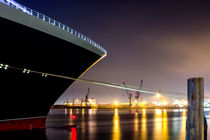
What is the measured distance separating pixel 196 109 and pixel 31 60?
12.4 m

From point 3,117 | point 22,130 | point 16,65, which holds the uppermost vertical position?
point 16,65

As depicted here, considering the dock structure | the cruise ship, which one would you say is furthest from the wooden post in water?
the cruise ship

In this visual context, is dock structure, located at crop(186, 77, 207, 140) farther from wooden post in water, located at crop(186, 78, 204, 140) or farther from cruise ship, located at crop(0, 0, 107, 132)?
cruise ship, located at crop(0, 0, 107, 132)

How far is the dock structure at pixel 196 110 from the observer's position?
7.35m

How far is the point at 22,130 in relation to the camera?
17109mm

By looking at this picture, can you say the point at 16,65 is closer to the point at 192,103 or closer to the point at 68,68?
the point at 68,68

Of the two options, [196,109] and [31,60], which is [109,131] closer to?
[31,60]

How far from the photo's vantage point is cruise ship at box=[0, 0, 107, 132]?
14312 mm

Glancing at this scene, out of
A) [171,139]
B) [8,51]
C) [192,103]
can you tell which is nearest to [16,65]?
[8,51]

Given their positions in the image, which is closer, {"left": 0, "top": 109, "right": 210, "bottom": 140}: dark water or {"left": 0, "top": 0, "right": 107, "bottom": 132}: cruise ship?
{"left": 0, "top": 0, "right": 107, "bottom": 132}: cruise ship

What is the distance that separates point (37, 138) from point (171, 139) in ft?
37.6

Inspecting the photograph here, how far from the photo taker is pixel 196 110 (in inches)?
294

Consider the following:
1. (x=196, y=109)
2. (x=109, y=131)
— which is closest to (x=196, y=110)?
(x=196, y=109)

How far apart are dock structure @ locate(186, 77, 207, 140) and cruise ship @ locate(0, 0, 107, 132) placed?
9.22 metres
